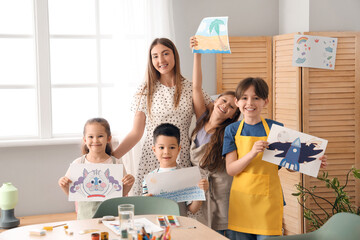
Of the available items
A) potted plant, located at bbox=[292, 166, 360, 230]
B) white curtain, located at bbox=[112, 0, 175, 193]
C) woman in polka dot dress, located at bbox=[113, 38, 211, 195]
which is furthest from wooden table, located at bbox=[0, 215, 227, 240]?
white curtain, located at bbox=[112, 0, 175, 193]

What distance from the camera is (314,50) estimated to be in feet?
12.3

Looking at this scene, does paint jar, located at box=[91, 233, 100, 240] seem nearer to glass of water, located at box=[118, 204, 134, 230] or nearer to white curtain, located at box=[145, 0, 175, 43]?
glass of water, located at box=[118, 204, 134, 230]

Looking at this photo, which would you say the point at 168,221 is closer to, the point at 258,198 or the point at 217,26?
the point at 258,198

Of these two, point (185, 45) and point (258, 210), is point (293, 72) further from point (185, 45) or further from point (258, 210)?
point (258, 210)

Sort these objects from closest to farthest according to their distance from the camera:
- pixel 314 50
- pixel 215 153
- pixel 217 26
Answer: pixel 215 153, pixel 217 26, pixel 314 50

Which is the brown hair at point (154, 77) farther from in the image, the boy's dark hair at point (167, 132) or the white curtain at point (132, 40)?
the white curtain at point (132, 40)

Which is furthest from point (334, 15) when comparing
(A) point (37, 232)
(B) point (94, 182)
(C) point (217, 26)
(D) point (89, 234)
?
(A) point (37, 232)

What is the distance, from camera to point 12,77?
13.3ft

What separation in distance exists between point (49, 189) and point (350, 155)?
2.50 meters

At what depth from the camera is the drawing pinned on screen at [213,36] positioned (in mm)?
2998

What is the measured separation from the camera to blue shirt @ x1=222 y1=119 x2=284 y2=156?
107 inches

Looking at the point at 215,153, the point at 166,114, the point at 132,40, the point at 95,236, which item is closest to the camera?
the point at 95,236

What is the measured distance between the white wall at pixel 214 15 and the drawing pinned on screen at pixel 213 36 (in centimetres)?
102

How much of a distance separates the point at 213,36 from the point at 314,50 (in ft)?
3.63
